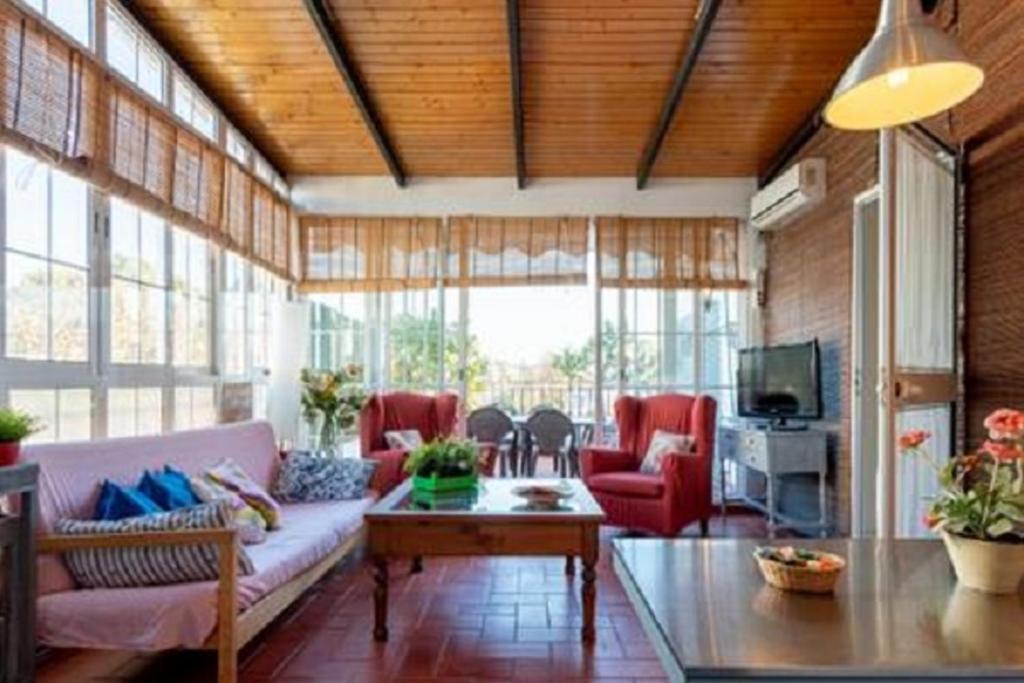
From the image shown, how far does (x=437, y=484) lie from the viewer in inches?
149

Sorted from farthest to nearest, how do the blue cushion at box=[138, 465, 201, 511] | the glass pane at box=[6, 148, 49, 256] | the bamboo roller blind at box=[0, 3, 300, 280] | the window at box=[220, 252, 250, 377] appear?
the window at box=[220, 252, 250, 377], the blue cushion at box=[138, 465, 201, 511], the glass pane at box=[6, 148, 49, 256], the bamboo roller blind at box=[0, 3, 300, 280]

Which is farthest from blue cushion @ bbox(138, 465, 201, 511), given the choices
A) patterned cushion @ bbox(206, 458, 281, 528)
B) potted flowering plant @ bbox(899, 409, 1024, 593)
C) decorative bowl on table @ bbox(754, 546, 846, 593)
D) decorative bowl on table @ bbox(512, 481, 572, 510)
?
potted flowering plant @ bbox(899, 409, 1024, 593)

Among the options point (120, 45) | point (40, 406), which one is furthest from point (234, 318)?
point (40, 406)

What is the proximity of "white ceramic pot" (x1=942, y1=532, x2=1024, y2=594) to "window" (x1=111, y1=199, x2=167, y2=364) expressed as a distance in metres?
3.53

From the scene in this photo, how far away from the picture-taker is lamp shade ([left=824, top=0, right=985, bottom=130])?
1.66 metres

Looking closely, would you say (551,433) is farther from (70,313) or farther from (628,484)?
(70,313)

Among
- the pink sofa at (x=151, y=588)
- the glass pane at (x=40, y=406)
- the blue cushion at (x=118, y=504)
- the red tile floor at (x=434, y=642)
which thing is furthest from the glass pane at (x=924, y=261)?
the glass pane at (x=40, y=406)

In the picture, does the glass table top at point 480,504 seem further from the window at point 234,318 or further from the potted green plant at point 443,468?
the window at point 234,318

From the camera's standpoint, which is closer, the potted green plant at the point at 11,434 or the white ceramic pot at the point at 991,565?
the white ceramic pot at the point at 991,565

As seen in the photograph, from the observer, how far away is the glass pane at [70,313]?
3.36m

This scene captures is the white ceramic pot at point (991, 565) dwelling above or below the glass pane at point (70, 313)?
below

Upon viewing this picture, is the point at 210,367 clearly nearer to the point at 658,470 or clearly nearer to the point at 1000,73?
the point at 658,470

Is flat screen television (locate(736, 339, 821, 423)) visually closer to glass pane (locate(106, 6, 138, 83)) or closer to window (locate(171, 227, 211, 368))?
window (locate(171, 227, 211, 368))

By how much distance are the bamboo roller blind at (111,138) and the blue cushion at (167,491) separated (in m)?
1.27
